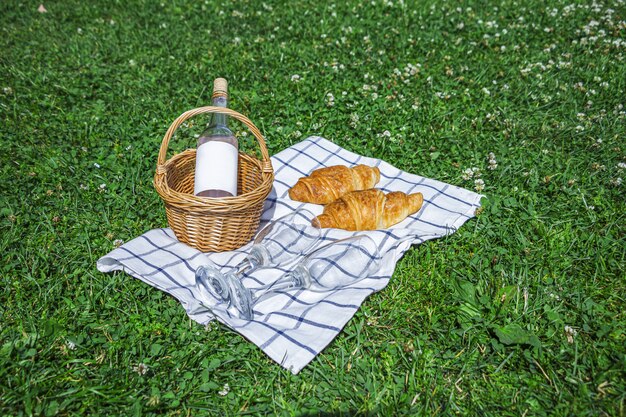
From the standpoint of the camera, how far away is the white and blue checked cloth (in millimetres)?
2850

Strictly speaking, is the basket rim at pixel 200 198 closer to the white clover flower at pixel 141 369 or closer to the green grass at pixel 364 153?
the green grass at pixel 364 153

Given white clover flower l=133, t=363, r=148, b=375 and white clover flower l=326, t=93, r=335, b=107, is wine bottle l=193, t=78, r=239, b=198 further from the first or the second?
white clover flower l=326, t=93, r=335, b=107

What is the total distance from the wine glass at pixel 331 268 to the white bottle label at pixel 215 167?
0.67 meters

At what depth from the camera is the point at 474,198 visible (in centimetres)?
401

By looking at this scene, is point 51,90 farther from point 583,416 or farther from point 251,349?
point 583,416

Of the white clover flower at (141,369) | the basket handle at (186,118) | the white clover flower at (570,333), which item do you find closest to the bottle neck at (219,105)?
the basket handle at (186,118)

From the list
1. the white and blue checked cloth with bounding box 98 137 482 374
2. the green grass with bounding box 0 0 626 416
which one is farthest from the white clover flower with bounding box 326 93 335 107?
the white and blue checked cloth with bounding box 98 137 482 374

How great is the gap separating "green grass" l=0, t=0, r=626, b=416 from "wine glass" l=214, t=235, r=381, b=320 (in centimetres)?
23

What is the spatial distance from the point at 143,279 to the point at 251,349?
0.83 meters

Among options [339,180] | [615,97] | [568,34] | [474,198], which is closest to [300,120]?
[339,180]

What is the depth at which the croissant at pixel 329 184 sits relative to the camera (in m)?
3.95

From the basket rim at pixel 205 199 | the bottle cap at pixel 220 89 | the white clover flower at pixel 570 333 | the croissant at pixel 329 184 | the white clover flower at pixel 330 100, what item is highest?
the bottle cap at pixel 220 89

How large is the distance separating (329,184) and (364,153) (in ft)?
3.02

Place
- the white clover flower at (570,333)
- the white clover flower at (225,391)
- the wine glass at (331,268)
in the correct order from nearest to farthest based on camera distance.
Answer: the white clover flower at (225,391) → the white clover flower at (570,333) → the wine glass at (331,268)
